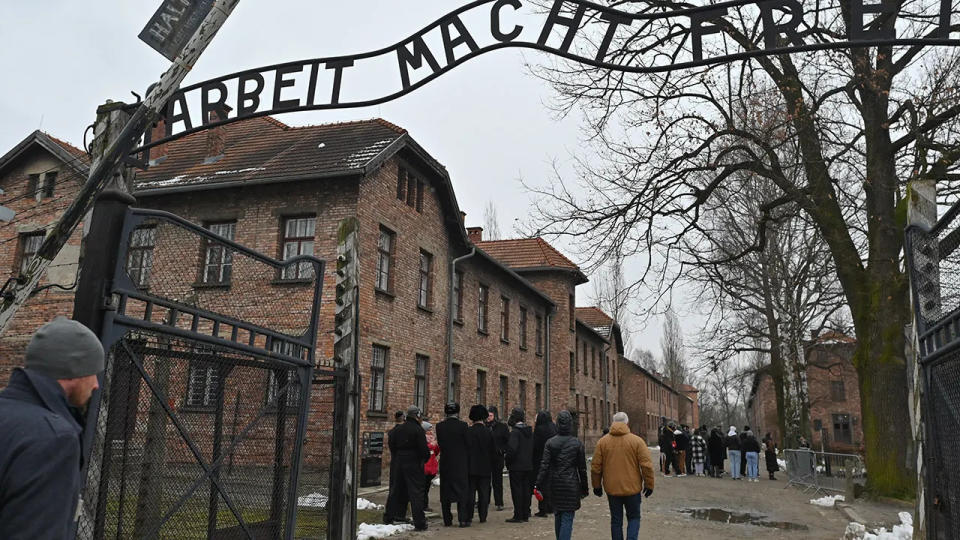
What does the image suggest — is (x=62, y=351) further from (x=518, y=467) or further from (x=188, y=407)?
(x=518, y=467)

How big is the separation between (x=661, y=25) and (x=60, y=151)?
17.3 m

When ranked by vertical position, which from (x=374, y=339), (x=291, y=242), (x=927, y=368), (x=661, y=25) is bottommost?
(x=927, y=368)

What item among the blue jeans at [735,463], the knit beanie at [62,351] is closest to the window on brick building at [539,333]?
the blue jeans at [735,463]

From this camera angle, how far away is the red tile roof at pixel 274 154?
17.9 m

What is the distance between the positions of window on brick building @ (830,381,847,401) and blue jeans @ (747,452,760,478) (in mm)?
42499

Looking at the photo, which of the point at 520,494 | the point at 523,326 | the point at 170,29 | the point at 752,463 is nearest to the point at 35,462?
the point at 170,29

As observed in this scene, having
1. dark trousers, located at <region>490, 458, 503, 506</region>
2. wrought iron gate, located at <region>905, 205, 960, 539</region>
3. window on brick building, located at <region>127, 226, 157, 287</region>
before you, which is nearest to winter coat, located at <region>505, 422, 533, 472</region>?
dark trousers, located at <region>490, 458, 503, 506</region>

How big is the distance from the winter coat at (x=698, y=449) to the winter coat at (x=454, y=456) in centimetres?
1540

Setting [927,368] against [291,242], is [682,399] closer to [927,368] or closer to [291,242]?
[291,242]

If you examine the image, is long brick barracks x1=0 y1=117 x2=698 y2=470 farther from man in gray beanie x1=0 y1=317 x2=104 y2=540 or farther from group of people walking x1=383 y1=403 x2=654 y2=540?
man in gray beanie x1=0 y1=317 x2=104 y2=540

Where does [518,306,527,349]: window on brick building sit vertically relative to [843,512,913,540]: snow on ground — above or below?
above

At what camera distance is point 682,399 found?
3792 inches

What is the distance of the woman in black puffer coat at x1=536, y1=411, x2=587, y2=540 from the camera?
823 cm

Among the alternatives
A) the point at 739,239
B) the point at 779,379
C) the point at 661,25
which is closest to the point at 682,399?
the point at 779,379
